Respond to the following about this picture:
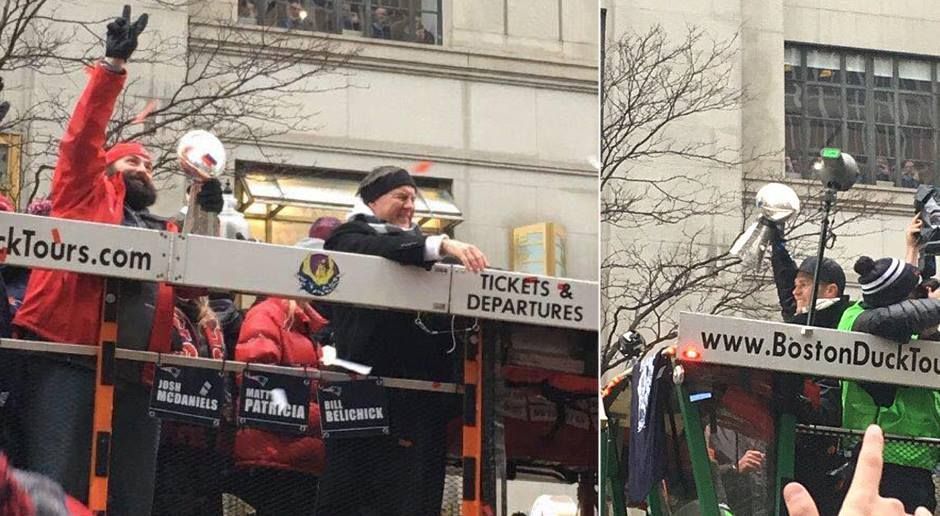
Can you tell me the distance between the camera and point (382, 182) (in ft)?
8.87

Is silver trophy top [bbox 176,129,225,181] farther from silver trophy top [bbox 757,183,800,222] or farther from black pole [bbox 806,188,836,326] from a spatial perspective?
black pole [bbox 806,188,836,326]

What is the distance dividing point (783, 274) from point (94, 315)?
123cm

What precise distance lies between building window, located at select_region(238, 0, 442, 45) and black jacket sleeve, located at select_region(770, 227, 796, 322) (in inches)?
31.6

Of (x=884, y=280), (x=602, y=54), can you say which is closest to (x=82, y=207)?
(x=602, y=54)

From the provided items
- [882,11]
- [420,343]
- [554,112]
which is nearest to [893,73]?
[882,11]

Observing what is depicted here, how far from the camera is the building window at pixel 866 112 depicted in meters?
3.02

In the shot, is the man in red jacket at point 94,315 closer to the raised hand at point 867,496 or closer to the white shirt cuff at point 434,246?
the white shirt cuff at point 434,246

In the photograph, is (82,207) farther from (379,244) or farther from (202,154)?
(379,244)

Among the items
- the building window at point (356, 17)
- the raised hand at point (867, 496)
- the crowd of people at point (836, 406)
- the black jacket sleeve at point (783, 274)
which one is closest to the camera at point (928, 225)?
the crowd of people at point (836, 406)

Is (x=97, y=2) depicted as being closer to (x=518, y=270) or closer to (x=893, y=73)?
(x=518, y=270)

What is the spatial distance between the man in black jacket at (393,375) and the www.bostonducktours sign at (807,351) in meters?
0.46

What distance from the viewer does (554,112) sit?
277 cm

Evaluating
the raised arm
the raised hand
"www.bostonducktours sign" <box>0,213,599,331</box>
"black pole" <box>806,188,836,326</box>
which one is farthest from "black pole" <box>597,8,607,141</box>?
the raised hand

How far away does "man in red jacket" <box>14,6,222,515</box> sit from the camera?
8.60 feet
